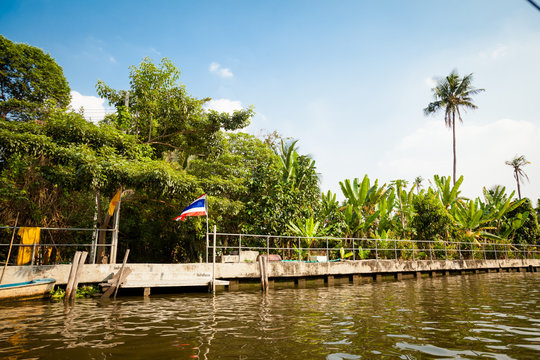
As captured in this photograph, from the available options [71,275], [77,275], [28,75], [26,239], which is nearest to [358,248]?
[77,275]

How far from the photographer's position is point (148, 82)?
16.4m

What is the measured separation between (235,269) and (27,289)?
6547mm

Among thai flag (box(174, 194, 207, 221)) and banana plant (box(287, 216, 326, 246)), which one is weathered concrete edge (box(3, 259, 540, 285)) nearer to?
thai flag (box(174, 194, 207, 221))

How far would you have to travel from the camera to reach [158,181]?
1291 centimetres

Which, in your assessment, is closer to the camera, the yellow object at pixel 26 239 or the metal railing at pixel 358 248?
the yellow object at pixel 26 239

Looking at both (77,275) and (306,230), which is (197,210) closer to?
(77,275)

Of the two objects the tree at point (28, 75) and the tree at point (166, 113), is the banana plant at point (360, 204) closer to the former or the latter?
the tree at point (166, 113)

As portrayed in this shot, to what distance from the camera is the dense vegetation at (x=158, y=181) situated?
12.4 metres

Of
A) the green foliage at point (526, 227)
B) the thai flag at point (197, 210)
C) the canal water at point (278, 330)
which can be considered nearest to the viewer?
the canal water at point (278, 330)

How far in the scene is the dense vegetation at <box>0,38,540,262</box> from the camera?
12.4 metres

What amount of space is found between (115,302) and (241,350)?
22.2 ft

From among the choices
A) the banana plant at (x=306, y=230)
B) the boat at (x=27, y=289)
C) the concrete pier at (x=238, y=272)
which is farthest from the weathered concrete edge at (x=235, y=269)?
the banana plant at (x=306, y=230)

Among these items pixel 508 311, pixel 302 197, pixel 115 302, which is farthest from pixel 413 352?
pixel 302 197

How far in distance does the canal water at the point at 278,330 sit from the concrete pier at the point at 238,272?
1.58m
